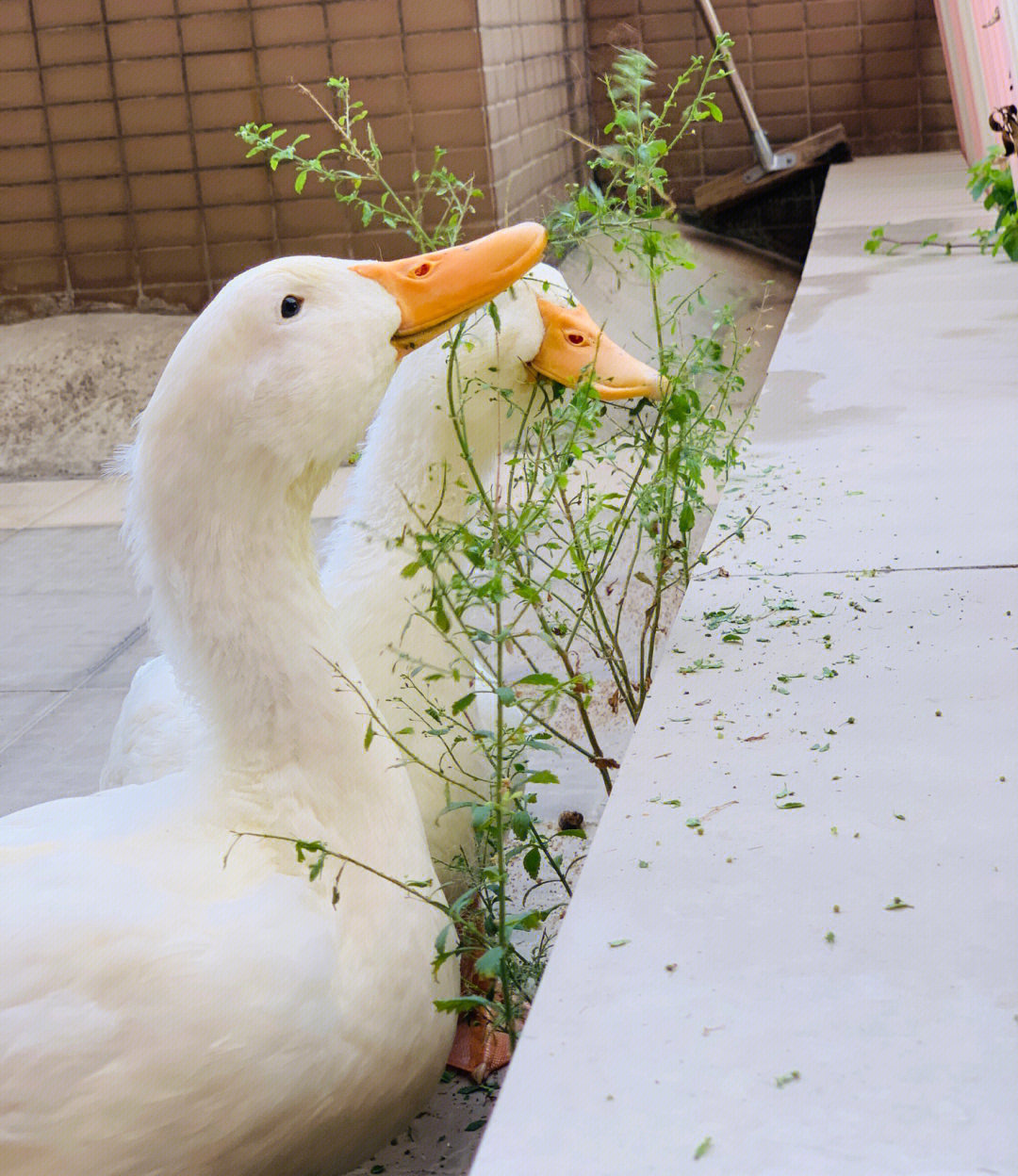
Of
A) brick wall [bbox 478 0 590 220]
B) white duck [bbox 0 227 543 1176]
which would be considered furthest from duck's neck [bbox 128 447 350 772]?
brick wall [bbox 478 0 590 220]

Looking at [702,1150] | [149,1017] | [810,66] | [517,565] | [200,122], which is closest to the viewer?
[702,1150]

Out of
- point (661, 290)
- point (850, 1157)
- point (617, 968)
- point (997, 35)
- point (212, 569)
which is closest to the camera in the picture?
point (850, 1157)

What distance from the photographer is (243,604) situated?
152 centimetres

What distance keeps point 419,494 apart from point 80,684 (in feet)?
5.27

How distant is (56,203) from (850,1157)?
533 centimetres

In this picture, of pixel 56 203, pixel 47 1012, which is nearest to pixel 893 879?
pixel 47 1012

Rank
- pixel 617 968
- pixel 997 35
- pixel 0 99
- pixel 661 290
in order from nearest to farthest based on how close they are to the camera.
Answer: pixel 617 968
pixel 997 35
pixel 0 99
pixel 661 290

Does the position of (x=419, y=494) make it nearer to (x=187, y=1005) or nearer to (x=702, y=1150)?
(x=187, y=1005)

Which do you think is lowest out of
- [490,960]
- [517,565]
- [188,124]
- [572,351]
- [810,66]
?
[490,960]

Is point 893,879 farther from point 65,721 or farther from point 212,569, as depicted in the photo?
point 65,721

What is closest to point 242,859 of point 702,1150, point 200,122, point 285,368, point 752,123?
point 285,368

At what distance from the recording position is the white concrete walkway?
0.93 metres

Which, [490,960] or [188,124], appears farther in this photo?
[188,124]

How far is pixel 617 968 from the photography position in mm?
1126
